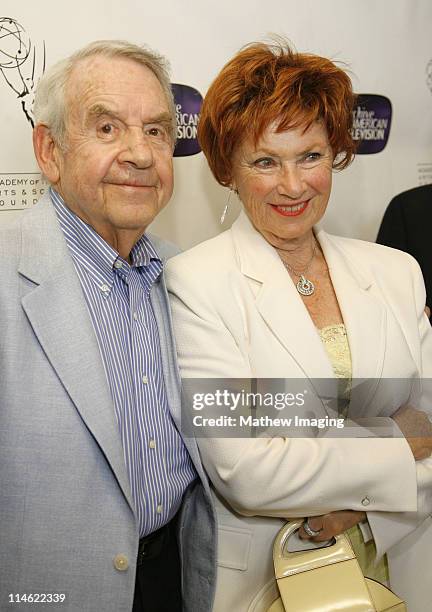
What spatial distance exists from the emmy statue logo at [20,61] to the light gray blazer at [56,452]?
0.73 meters

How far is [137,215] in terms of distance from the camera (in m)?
1.62

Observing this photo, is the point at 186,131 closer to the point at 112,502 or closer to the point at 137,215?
the point at 137,215

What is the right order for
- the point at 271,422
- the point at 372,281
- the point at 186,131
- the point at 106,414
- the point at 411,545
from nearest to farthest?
1. the point at 106,414
2. the point at 271,422
3. the point at 411,545
4. the point at 372,281
5. the point at 186,131

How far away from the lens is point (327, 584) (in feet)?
5.02

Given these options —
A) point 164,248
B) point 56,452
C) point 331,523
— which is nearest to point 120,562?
point 56,452

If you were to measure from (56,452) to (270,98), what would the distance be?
106 cm

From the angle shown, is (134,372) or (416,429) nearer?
(134,372)

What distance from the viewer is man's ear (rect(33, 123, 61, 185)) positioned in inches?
65.1

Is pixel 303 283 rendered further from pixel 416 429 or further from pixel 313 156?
pixel 416 429

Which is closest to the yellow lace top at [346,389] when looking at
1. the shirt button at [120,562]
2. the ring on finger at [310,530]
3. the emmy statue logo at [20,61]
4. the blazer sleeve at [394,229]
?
the ring on finger at [310,530]

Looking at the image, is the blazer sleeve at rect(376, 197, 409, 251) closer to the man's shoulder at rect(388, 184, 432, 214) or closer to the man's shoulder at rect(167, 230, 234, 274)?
the man's shoulder at rect(388, 184, 432, 214)

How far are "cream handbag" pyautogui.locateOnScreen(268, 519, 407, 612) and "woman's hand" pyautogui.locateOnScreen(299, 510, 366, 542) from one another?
4 cm

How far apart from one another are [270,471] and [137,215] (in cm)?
69

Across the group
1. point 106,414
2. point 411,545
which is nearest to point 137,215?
point 106,414
